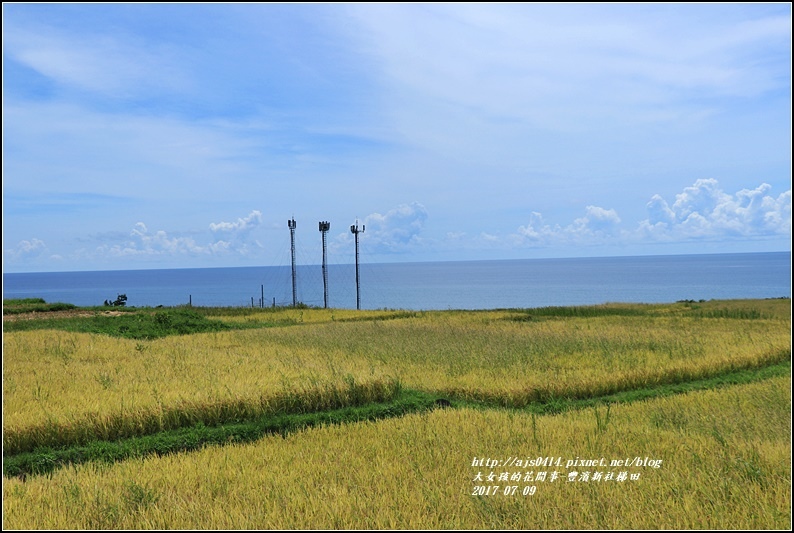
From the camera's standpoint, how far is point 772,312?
28.2 metres

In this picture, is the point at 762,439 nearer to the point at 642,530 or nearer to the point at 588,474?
the point at 588,474

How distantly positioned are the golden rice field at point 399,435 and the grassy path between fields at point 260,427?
13.8 inches

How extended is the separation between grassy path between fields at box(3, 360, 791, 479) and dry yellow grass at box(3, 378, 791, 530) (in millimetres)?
889

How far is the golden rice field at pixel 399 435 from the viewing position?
551 centimetres

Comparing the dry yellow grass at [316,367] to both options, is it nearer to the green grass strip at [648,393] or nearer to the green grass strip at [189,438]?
the green grass strip at [648,393]

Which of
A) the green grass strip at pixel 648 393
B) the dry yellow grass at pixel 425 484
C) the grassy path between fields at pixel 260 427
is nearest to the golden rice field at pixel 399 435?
the dry yellow grass at pixel 425 484

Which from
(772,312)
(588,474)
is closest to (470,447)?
(588,474)

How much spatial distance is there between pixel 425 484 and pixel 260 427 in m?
4.23

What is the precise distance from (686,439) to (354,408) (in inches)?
218

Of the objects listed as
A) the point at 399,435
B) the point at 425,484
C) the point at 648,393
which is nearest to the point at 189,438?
the point at 399,435

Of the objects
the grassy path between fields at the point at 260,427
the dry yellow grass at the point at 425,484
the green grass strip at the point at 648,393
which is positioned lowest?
the green grass strip at the point at 648,393

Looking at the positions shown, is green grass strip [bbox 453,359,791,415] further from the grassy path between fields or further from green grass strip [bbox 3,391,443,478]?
green grass strip [bbox 3,391,443,478]

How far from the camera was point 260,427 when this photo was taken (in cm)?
948

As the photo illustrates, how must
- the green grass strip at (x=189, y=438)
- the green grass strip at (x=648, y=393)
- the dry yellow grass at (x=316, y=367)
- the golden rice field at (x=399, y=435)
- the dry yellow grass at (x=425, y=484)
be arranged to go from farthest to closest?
the green grass strip at (x=648, y=393) → the dry yellow grass at (x=316, y=367) → the green grass strip at (x=189, y=438) → the golden rice field at (x=399, y=435) → the dry yellow grass at (x=425, y=484)
